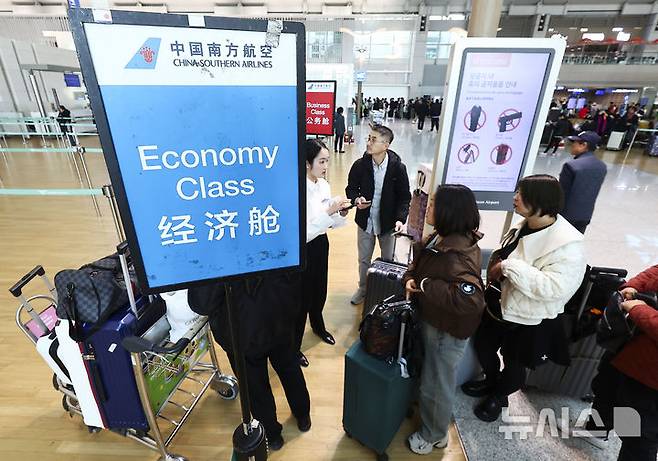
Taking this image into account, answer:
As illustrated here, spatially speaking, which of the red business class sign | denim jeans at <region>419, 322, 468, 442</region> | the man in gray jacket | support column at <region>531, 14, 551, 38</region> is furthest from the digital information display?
support column at <region>531, 14, 551, 38</region>

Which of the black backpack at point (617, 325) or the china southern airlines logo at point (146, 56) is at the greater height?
the china southern airlines logo at point (146, 56)

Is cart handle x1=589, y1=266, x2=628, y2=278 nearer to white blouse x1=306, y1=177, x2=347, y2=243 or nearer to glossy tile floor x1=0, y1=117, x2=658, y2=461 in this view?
glossy tile floor x1=0, y1=117, x2=658, y2=461

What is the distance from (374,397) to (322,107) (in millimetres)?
4075

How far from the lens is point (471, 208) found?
1473mm

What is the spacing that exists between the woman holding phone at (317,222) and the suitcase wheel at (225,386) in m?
0.52

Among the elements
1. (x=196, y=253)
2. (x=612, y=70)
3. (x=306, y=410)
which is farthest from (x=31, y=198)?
(x=612, y=70)

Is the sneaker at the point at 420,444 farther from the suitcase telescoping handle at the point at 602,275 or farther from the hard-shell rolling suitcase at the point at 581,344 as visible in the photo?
the suitcase telescoping handle at the point at 602,275

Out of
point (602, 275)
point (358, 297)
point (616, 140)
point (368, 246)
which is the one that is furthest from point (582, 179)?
point (616, 140)

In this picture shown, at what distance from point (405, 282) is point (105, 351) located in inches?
58.4

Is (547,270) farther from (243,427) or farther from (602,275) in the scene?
(243,427)

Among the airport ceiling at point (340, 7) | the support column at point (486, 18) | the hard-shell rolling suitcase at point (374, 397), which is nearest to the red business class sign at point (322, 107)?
the support column at point (486, 18)

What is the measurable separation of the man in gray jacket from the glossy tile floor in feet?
3.26

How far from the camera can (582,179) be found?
326 centimetres

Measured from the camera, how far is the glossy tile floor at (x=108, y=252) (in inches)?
75.0
